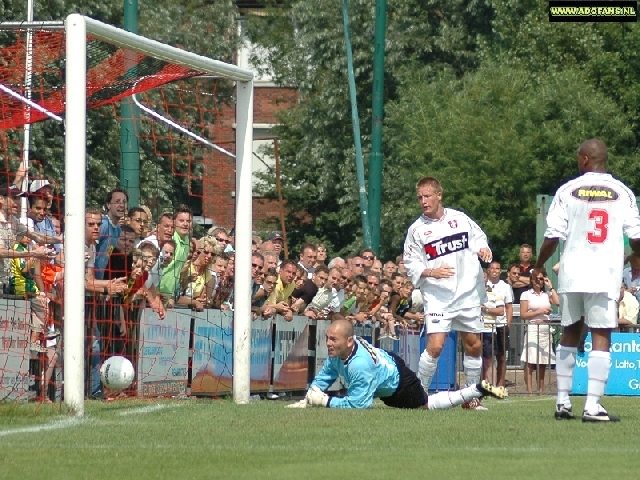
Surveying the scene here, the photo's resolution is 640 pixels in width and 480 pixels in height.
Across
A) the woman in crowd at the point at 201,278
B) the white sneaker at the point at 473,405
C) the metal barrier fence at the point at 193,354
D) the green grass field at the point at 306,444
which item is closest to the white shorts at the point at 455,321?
the white sneaker at the point at 473,405

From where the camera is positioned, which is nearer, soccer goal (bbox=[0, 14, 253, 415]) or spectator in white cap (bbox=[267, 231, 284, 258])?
soccer goal (bbox=[0, 14, 253, 415])

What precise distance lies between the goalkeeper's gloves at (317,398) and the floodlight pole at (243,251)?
1684mm

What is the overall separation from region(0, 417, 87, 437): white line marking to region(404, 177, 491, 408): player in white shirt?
11.6 ft

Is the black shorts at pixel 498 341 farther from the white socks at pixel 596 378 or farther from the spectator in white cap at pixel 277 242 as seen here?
the white socks at pixel 596 378

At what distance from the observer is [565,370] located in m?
10.9

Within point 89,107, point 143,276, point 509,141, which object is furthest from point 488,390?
point 509,141

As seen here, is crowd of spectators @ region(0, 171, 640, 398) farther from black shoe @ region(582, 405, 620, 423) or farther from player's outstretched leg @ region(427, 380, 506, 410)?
player's outstretched leg @ region(427, 380, 506, 410)

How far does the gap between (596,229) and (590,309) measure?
22.5 inches

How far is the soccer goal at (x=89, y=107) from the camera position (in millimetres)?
11078

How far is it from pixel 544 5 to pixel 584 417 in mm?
30686

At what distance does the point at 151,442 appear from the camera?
870 centimetres

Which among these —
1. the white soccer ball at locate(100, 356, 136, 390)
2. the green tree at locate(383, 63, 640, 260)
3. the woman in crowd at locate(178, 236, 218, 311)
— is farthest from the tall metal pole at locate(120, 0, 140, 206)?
the green tree at locate(383, 63, 640, 260)

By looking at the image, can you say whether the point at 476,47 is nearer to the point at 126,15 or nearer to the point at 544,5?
the point at 544,5

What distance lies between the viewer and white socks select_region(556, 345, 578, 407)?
35.6ft
